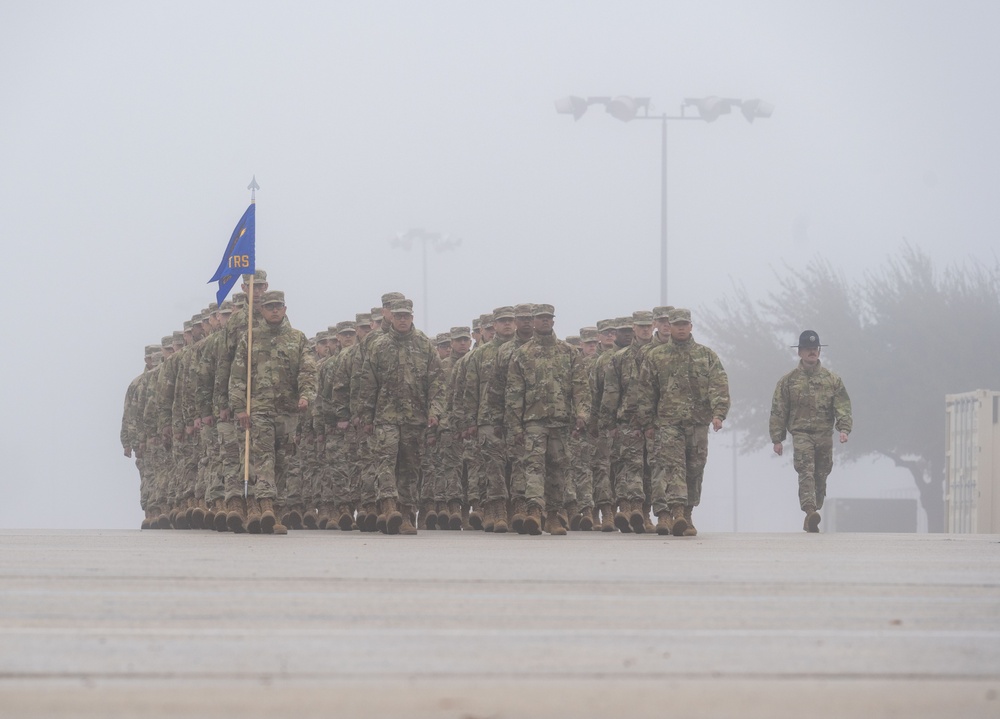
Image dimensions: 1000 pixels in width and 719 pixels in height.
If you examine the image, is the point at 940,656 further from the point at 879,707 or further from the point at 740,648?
the point at 879,707

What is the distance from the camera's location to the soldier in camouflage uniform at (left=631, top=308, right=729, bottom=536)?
1994cm

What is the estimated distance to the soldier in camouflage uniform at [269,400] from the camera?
19203 millimetres

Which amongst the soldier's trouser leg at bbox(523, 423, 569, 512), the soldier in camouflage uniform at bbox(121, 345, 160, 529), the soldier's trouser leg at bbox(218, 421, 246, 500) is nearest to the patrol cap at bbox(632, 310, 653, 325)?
the soldier's trouser leg at bbox(523, 423, 569, 512)

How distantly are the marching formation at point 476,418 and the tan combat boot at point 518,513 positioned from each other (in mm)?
26

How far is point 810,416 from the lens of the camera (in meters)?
24.7

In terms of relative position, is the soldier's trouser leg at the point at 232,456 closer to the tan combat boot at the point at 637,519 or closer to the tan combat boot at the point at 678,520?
the tan combat boot at the point at 678,520

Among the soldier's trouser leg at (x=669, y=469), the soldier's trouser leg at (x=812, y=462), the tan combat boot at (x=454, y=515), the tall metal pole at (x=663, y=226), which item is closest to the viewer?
the soldier's trouser leg at (x=669, y=469)

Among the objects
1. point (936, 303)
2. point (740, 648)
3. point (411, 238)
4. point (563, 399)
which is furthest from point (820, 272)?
point (740, 648)

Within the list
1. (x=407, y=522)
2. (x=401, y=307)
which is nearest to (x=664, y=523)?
(x=407, y=522)

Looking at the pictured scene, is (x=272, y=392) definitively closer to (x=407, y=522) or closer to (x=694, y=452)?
(x=407, y=522)

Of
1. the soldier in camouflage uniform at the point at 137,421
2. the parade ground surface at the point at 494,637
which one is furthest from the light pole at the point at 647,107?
the parade ground surface at the point at 494,637

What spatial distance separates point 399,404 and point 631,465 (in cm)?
296

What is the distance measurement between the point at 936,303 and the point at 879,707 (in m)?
59.8

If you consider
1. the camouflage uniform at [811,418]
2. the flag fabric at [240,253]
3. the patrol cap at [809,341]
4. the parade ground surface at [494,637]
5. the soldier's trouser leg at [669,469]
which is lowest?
the parade ground surface at [494,637]
